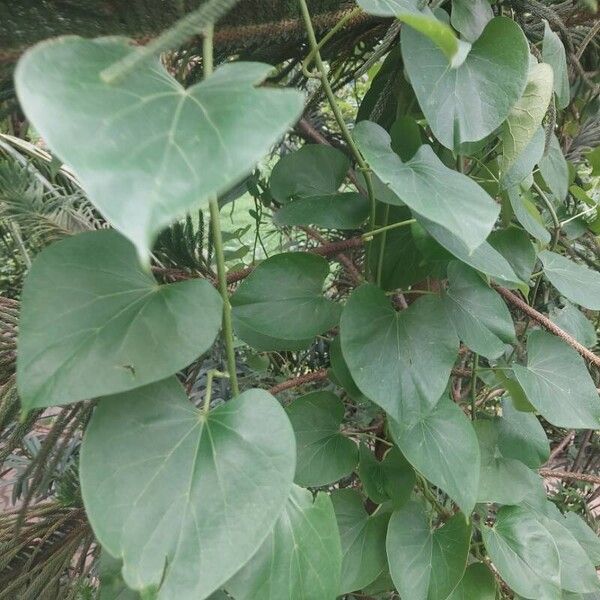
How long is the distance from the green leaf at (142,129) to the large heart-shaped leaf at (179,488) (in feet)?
0.36

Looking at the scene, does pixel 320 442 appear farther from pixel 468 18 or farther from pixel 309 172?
pixel 468 18

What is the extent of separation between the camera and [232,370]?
0.82ft

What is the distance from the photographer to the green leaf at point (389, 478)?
15.4 inches

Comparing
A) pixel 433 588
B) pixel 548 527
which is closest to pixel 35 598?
pixel 433 588

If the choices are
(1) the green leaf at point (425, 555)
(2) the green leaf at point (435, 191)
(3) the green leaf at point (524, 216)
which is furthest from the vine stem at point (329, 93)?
(1) the green leaf at point (425, 555)

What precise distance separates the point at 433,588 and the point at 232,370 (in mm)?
244

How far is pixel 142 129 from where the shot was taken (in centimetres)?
14

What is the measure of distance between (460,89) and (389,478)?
0.27 m

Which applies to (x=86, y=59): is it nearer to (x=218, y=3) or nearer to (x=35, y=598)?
(x=218, y=3)

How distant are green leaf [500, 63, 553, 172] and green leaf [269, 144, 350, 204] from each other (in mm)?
118

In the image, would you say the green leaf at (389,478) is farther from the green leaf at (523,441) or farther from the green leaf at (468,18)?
the green leaf at (468,18)

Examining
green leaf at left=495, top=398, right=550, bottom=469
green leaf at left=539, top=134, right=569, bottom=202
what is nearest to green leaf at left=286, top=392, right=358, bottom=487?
green leaf at left=495, top=398, right=550, bottom=469

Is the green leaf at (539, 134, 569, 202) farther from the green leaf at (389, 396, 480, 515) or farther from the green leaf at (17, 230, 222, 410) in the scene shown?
the green leaf at (17, 230, 222, 410)

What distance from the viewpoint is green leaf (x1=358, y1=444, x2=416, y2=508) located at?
15.4 inches
